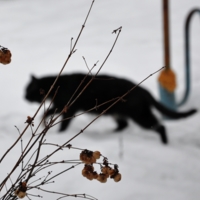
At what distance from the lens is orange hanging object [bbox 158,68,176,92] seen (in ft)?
12.6

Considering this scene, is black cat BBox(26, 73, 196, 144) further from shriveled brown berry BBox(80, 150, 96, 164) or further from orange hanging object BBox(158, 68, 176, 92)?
shriveled brown berry BBox(80, 150, 96, 164)

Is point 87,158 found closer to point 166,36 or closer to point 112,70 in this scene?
point 166,36

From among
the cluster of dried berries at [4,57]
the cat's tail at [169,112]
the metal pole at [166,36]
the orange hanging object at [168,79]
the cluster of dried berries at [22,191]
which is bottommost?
the cluster of dried berries at [22,191]

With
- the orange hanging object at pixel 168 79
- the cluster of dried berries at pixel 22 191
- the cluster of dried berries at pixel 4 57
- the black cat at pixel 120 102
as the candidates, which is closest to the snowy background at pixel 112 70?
the black cat at pixel 120 102

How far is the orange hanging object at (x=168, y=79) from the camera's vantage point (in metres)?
3.83

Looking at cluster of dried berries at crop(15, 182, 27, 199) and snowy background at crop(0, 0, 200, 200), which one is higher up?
snowy background at crop(0, 0, 200, 200)

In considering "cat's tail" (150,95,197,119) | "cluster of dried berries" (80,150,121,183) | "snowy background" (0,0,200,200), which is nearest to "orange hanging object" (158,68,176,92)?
"snowy background" (0,0,200,200)

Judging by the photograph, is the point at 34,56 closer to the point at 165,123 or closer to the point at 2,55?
the point at 165,123

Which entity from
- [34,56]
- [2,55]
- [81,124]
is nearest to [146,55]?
[34,56]

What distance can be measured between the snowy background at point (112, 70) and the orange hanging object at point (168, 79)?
1.16 feet

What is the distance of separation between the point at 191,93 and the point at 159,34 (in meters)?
1.86

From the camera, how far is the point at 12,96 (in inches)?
158

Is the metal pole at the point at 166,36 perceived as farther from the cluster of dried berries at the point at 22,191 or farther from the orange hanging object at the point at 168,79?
the cluster of dried berries at the point at 22,191

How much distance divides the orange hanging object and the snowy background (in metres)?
0.35
